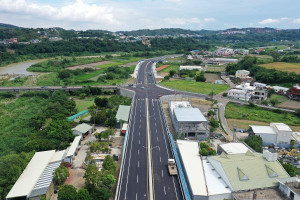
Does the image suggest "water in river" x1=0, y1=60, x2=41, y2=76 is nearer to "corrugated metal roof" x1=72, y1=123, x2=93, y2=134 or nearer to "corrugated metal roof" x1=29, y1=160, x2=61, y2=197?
"corrugated metal roof" x1=72, y1=123, x2=93, y2=134

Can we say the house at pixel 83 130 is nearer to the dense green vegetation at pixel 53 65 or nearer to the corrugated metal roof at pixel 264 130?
the corrugated metal roof at pixel 264 130

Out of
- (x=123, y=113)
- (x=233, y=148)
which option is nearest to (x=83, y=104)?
(x=123, y=113)

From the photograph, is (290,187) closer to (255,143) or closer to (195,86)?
(255,143)

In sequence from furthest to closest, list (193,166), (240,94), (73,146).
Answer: (240,94) < (73,146) < (193,166)

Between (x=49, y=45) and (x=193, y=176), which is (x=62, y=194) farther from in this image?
(x=49, y=45)

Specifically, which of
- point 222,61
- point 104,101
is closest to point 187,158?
point 104,101

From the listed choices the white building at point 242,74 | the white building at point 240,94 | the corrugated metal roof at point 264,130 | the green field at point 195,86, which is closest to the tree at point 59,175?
the corrugated metal roof at point 264,130
